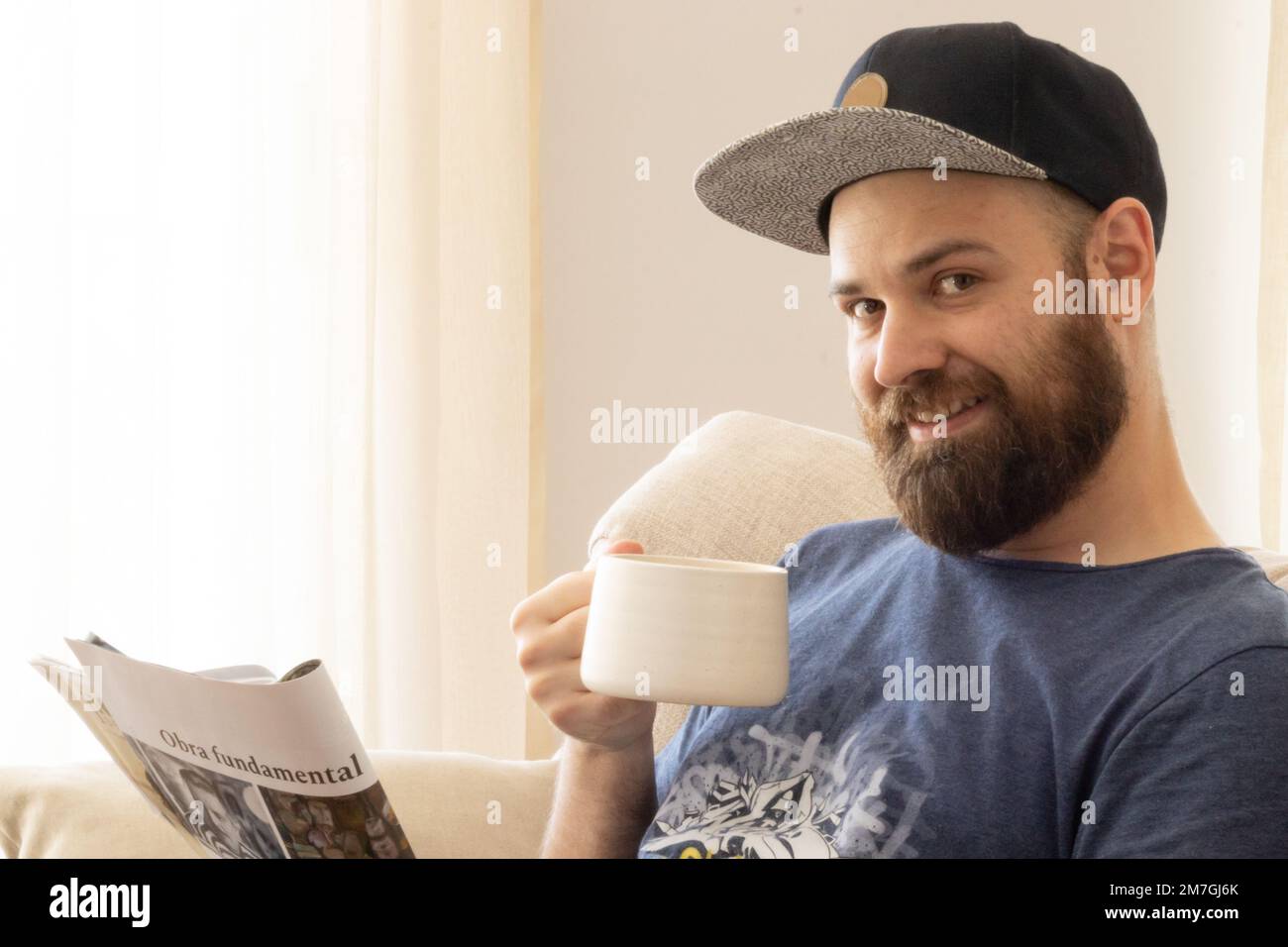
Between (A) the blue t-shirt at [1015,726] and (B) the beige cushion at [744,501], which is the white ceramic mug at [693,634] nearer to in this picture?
(A) the blue t-shirt at [1015,726]

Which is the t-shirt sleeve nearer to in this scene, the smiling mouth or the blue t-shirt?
the blue t-shirt

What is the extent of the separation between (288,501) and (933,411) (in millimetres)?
1458

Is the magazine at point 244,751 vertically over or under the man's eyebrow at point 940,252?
under

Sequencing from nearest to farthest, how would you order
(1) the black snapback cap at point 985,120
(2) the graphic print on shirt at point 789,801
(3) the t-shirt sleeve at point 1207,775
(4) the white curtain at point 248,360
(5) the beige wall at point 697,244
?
(3) the t-shirt sleeve at point 1207,775, (2) the graphic print on shirt at point 789,801, (1) the black snapback cap at point 985,120, (4) the white curtain at point 248,360, (5) the beige wall at point 697,244

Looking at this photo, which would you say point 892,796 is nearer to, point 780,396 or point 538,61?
point 780,396

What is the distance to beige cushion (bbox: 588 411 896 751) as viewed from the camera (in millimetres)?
1395

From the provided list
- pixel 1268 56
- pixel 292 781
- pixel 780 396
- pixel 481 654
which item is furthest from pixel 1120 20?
pixel 292 781

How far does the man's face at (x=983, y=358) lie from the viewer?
97 centimetres

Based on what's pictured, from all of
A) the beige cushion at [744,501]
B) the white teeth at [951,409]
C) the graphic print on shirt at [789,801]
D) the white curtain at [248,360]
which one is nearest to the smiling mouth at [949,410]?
the white teeth at [951,409]

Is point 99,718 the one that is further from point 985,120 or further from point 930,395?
point 985,120

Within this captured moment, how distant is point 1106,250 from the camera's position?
3.27 ft

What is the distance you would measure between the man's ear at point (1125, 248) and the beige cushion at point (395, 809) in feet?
2.30

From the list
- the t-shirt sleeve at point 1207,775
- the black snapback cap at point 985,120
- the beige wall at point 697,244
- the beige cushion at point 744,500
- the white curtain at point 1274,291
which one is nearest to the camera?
the t-shirt sleeve at point 1207,775

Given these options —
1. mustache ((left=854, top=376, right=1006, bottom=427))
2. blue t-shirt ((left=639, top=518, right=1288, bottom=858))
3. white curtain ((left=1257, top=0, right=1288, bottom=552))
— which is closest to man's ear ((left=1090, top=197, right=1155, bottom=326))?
mustache ((left=854, top=376, right=1006, bottom=427))
